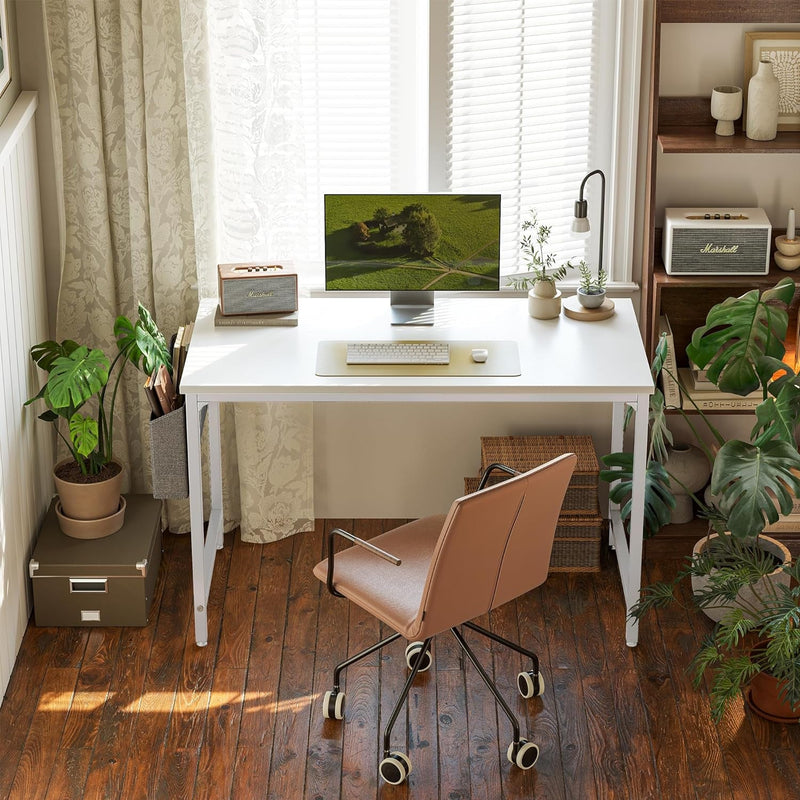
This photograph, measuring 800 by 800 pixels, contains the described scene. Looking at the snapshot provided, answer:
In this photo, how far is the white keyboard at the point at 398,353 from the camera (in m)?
3.37

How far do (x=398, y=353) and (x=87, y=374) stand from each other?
A: 88cm

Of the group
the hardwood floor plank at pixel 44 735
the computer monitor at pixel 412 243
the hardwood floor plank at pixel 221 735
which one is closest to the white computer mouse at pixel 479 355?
the computer monitor at pixel 412 243

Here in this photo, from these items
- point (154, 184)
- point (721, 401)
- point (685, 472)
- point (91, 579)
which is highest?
point (154, 184)

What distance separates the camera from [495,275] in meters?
3.60

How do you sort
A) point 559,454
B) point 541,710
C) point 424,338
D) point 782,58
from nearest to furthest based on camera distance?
point 541,710
point 424,338
point 782,58
point 559,454

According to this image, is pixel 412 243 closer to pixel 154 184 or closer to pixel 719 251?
pixel 154 184

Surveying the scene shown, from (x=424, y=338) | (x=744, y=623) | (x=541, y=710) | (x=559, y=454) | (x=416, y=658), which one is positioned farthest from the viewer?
(x=559, y=454)

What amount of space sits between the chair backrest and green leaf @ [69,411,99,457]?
46.7 inches

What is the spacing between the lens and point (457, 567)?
278 cm

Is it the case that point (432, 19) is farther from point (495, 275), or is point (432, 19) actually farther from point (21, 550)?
point (21, 550)

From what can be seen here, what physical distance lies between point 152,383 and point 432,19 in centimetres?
138

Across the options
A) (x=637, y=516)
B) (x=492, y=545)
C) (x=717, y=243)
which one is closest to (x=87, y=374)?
(x=492, y=545)

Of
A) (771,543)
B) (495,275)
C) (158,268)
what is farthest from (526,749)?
(158,268)

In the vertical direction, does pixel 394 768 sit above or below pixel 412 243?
below
